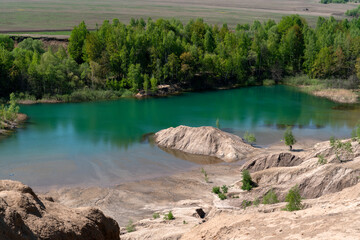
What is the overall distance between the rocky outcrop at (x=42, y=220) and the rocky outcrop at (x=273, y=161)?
22.1 m

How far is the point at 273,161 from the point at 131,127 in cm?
2396

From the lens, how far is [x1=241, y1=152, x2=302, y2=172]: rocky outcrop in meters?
40.7

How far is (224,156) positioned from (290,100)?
3496cm

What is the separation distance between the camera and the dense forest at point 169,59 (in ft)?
257

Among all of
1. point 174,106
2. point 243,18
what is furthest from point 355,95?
point 243,18

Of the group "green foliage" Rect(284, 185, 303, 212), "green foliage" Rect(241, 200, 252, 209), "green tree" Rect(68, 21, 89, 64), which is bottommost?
"green foliage" Rect(241, 200, 252, 209)

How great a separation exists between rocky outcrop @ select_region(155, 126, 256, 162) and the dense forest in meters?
32.0

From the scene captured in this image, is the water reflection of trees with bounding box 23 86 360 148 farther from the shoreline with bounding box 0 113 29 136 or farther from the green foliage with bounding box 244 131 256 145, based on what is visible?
the green foliage with bounding box 244 131 256 145

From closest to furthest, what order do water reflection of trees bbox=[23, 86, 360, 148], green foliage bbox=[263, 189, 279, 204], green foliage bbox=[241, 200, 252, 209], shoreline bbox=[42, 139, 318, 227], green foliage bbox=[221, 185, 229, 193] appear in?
green foliage bbox=[263, 189, 279, 204] < green foliage bbox=[241, 200, 252, 209] < shoreline bbox=[42, 139, 318, 227] < green foliage bbox=[221, 185, 229, 193] < water reflection of trees bbox=[23, 86, 360, 148]

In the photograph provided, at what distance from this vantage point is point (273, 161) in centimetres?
4103

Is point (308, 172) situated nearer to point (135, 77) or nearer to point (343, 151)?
point (343, 151)

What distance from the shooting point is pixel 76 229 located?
1927 cm

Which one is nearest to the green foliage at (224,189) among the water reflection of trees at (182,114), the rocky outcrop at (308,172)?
the rocky outcrop at (308,172)

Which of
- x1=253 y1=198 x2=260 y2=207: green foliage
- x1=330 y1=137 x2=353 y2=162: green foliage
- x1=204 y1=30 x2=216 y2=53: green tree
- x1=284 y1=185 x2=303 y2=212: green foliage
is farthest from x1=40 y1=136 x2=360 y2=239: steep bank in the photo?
x1=204 y1=30 x2=216 y2=53: green tree
